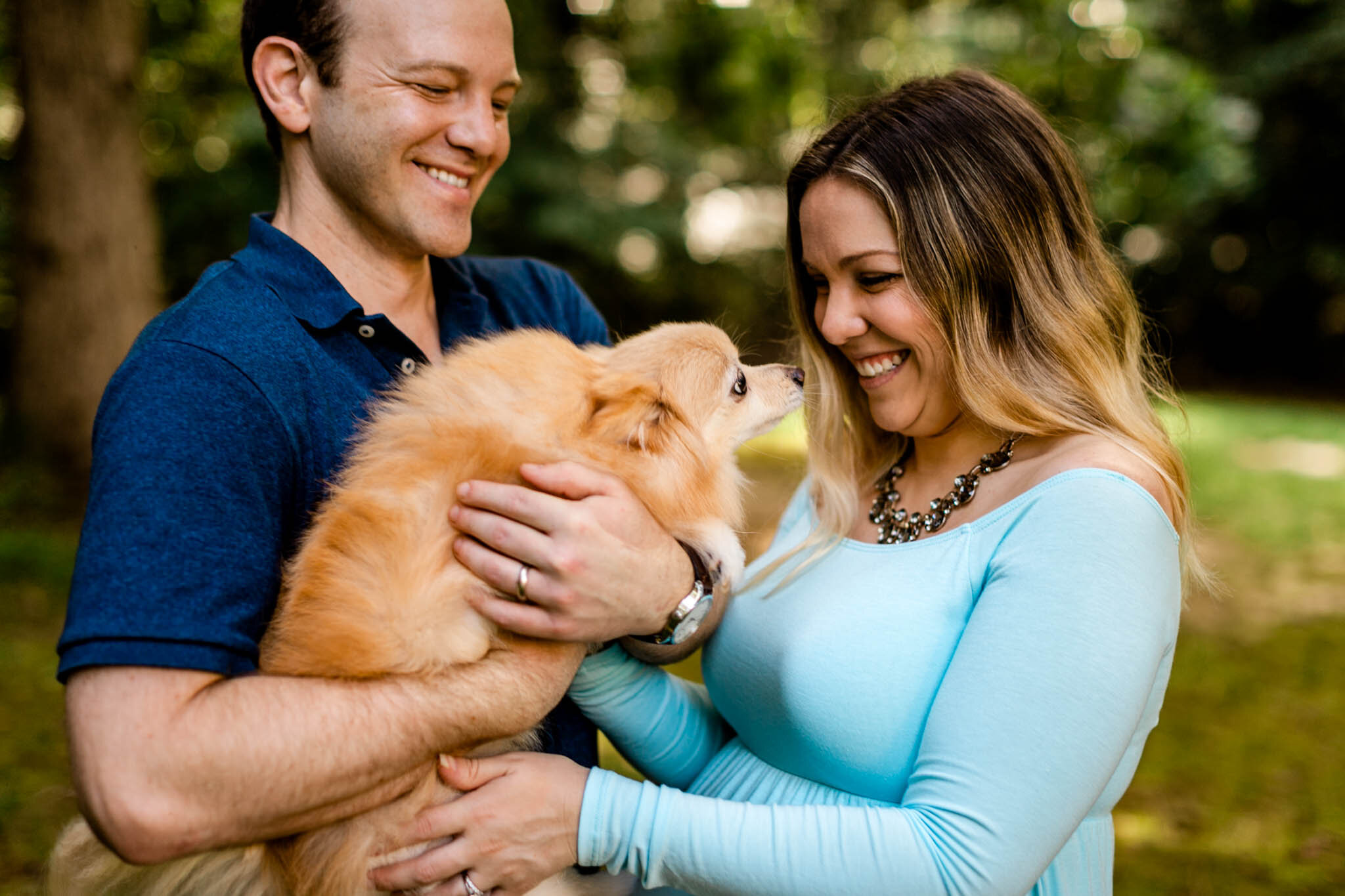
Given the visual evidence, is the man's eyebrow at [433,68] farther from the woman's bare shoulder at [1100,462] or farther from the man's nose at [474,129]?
the woman's bare shoulder at [1100,462]

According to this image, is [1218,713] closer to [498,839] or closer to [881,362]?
[881,362]

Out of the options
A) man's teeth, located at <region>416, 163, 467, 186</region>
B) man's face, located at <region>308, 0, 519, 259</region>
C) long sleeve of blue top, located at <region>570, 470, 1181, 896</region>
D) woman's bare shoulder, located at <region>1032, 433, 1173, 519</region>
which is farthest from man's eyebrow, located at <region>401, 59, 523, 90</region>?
woman's bare shoulder, located at <region>1032, 433, 1173, 519</region>

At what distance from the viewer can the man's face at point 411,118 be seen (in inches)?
78.4

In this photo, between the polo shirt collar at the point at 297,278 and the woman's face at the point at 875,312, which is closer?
the polo shirt collar at the point at 297,278

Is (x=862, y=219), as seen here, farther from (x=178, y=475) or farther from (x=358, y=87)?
(x=178, y=475)

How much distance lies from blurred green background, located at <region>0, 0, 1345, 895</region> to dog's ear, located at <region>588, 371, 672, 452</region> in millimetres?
559

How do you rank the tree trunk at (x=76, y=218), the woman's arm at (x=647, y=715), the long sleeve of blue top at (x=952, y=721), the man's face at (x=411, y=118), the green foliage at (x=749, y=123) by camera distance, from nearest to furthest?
the long sleeve of blue top at (x=952, y=721) → the man's face at (x=411, y=118) → the woman's arm at (x=647, y=715) → the tree trunk at (x=76, y=218) → the green foliage at (x=749, y=123)

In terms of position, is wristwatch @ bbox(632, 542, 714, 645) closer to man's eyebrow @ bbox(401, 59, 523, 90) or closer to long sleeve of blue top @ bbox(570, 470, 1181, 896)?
long sleeve of blue top @ bbox(570, 470, 1181, 896)

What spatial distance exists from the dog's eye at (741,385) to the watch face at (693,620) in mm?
665

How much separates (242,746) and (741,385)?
1494 millimetres

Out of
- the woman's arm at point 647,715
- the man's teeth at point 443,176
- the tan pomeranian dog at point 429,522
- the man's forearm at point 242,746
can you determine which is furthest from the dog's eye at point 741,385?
the man's forearm at point 242,746

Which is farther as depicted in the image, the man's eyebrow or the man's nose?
the man's nose

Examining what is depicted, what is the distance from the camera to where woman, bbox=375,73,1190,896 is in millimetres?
1521

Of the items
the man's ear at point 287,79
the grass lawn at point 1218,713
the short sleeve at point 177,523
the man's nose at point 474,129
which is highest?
the man's ear at point 287,79
